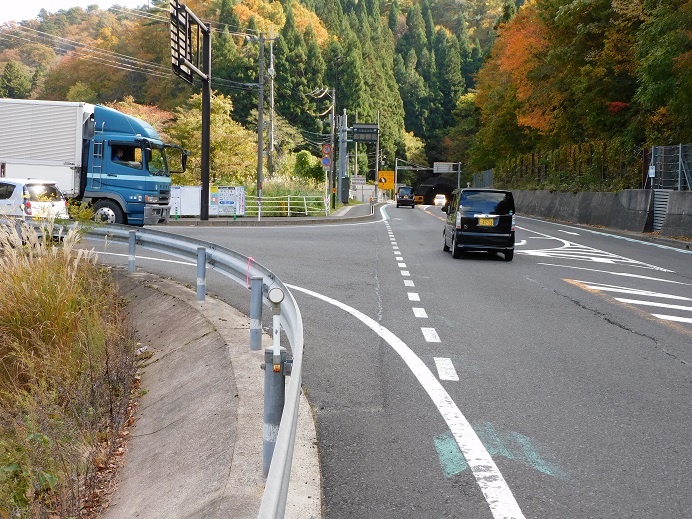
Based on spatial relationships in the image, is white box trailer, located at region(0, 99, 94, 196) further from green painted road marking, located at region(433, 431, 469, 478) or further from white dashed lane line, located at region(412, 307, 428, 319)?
green painted road marking, located at region(433, 431, 469, 478)

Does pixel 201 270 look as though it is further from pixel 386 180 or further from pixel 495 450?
pixel 386 180

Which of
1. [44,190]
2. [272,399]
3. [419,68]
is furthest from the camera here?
[419,68]

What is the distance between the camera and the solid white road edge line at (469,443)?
3.99 m

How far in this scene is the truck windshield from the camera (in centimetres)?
2356

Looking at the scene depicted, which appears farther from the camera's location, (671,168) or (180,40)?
(671,168)

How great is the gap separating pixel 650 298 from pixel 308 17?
112 m

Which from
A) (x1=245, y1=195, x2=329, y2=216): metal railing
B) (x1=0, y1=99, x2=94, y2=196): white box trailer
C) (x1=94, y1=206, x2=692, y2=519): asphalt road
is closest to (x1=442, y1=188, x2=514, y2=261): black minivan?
(x1=94, y1=206, x2=692, y2=519): asphalt road

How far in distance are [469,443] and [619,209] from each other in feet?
94.7

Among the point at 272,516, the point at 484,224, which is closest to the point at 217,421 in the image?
the point at 272,516

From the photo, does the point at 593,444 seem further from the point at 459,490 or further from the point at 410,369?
the point at 410,369

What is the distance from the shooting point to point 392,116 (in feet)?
426

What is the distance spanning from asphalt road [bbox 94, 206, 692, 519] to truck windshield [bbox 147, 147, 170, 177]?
10.6 m

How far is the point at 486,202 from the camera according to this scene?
17.5m

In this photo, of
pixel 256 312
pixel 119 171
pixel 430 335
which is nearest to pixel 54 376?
pixel 256 312
